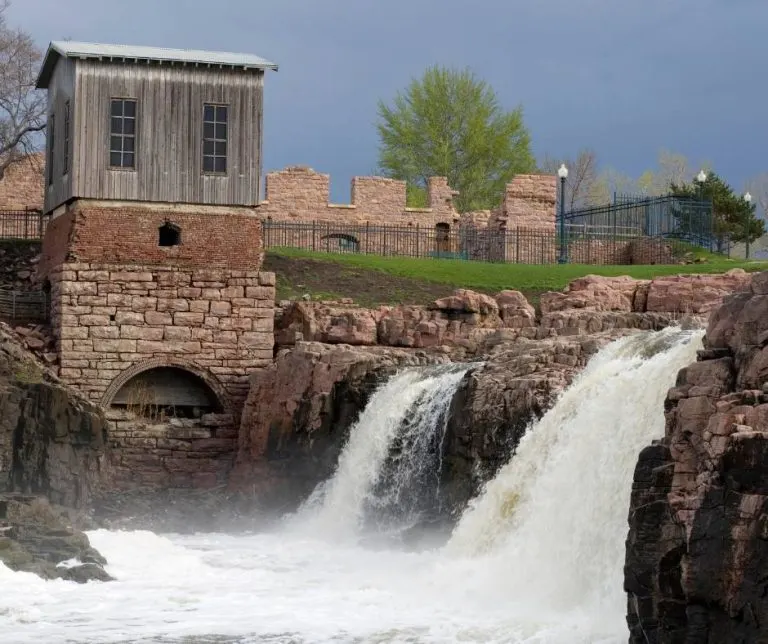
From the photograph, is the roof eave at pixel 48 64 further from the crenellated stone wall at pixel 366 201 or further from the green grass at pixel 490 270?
the crenellated stone wall at pixel 366 201


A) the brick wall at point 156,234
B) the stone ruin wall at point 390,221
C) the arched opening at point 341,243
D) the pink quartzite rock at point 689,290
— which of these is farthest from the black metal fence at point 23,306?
the pink quartzite rock at point 689,290

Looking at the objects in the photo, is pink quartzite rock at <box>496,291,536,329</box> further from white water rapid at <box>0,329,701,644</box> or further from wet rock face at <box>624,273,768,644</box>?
wet rock face at <box>624,273,768,644</box>

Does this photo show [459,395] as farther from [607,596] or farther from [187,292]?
[187,292]

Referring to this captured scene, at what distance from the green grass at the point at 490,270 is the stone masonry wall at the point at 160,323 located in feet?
18.0

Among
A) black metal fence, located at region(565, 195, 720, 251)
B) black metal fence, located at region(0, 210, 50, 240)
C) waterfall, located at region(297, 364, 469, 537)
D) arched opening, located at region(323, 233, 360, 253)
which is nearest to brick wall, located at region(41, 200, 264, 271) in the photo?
waterfall, located at region(297, 364, 469, 537)

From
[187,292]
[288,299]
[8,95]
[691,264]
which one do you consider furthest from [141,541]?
[8,95]

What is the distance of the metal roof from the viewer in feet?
105

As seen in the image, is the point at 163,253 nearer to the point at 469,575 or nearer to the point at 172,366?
the point at 172,366

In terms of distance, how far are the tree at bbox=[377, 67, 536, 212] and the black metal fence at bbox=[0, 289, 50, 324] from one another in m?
29.2

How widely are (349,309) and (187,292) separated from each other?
3587 millimetres

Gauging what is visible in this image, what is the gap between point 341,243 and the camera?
147 feet

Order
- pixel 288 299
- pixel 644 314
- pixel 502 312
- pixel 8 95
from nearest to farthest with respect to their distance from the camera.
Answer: pixel 644 314 → pixel 502 312 → pixel 288 299 → pixel 8 95

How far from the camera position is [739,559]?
13.6 metres

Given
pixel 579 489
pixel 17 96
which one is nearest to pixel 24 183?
pixel 17 96
